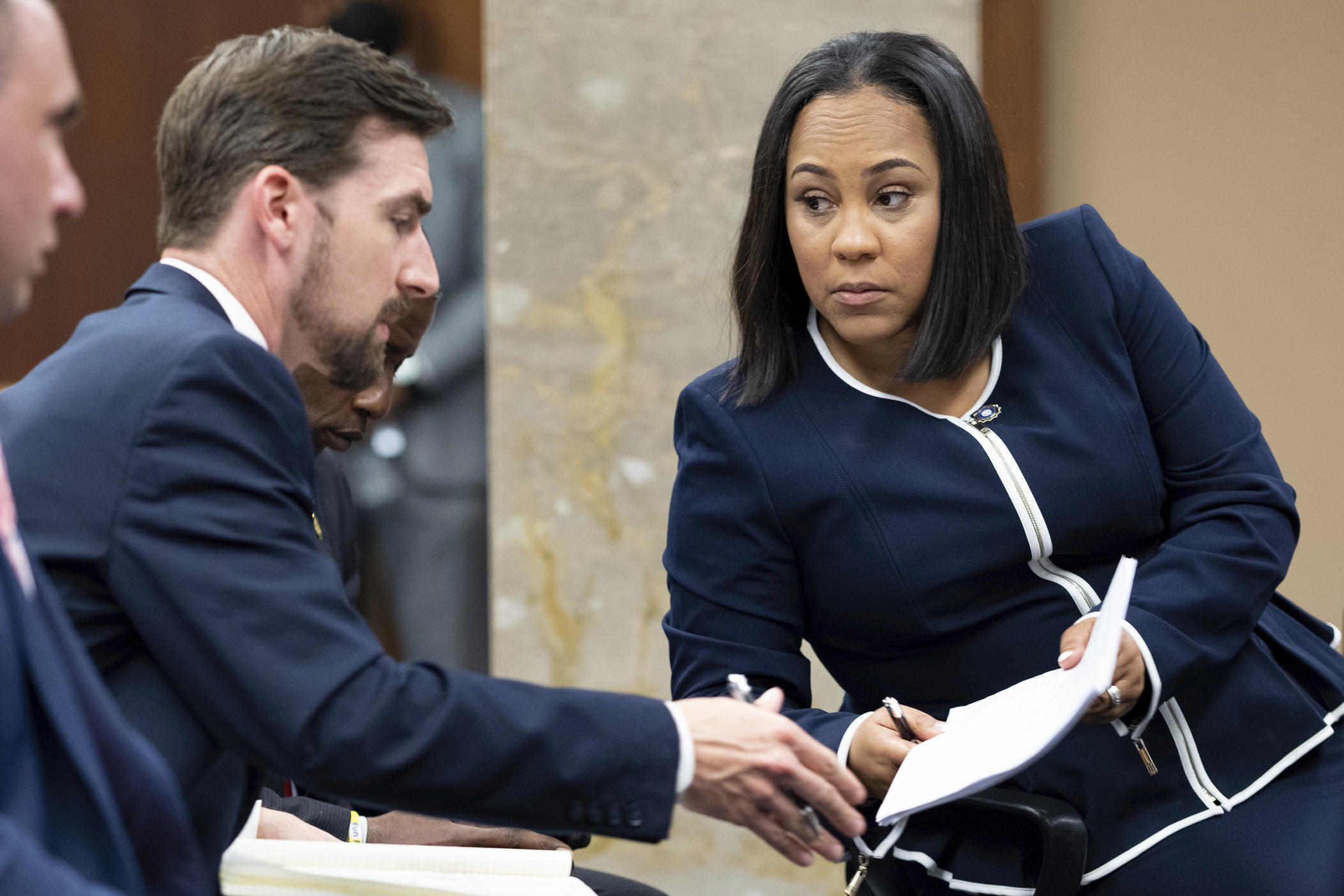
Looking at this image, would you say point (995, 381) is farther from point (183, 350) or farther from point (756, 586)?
point (183, 350)

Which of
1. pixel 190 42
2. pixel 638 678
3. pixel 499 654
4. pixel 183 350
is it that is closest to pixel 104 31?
pixel 190 42

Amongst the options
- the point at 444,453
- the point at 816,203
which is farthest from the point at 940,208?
the point at 444,453

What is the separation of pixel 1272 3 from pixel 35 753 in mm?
2913

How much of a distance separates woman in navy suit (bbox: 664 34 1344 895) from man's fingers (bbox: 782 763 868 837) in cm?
26

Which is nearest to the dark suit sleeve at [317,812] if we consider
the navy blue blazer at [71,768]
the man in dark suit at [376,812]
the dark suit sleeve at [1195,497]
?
the man in dark suit at [376,812]

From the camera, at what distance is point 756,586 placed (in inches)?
67.1

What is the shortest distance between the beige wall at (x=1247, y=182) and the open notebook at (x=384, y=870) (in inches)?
85.2

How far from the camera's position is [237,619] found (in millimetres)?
1066

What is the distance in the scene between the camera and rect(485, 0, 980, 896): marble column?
2891 mm

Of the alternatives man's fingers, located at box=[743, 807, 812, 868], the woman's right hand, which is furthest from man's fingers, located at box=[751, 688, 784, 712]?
the woman's right hand

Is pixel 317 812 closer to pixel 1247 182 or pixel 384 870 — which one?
pixel 384 870

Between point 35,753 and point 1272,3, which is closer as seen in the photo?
point 35,753

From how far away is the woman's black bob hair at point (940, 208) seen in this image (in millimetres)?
1704

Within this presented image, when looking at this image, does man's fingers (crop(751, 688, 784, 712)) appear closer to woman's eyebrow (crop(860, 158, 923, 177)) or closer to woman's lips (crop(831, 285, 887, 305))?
woman's lips (crop(831, 285, 887, 305))
